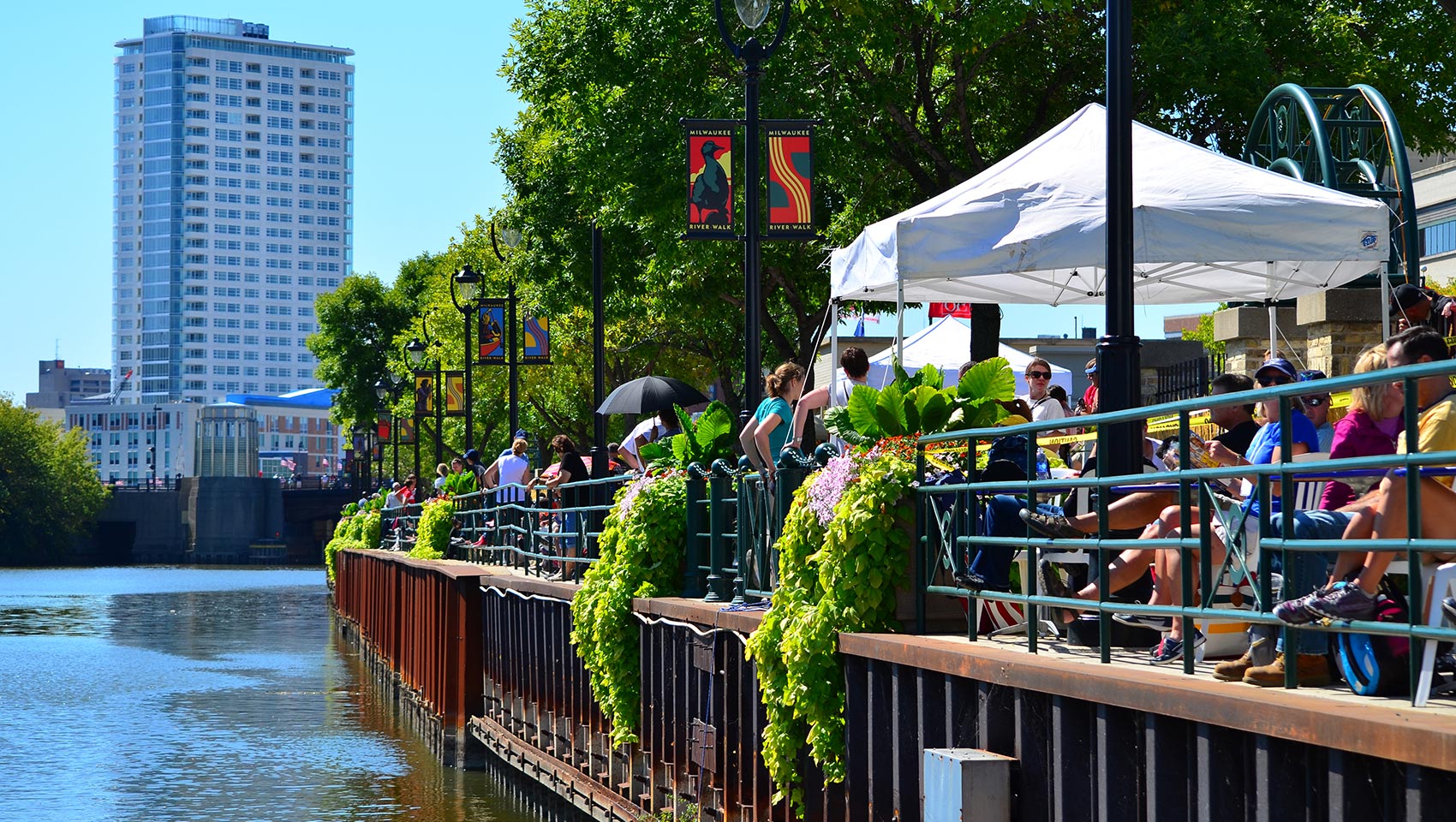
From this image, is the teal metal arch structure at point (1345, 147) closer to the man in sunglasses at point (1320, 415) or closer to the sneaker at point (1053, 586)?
the man in sunglasses at point (1320, 415)

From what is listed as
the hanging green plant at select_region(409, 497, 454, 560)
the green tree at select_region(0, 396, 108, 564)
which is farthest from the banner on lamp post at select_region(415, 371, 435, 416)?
the green tree at select_region(0, 396, 108, 564)

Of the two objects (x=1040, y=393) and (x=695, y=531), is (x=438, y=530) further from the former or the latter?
(x=1040, y=393)

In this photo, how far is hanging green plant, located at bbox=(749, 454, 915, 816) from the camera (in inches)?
330

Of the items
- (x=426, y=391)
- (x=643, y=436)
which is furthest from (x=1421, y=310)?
(x=426, y=391)

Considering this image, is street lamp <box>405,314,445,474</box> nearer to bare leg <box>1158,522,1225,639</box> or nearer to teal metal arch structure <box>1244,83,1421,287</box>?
teal metal arch structure <box>1244,83,1421,287</box>

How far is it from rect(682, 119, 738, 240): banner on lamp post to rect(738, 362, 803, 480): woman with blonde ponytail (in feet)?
7.67

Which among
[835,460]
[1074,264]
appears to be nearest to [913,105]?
[1074,264]

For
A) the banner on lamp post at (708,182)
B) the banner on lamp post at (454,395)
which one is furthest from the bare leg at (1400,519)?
the banner on lamp post at (454,395)

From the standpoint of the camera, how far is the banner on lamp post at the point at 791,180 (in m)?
14.0

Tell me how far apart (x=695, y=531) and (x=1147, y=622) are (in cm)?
553

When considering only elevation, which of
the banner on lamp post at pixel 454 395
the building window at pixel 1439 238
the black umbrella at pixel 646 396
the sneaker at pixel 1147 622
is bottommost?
the sneaker at pixel 1147 622

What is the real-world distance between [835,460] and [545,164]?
90.6 feet

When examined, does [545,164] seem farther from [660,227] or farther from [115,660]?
[115,660]

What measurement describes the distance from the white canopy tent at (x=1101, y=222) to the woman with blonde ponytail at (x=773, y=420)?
111 cm
